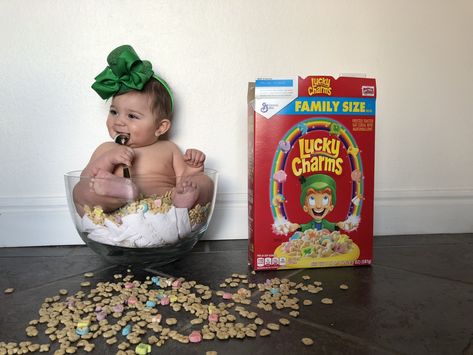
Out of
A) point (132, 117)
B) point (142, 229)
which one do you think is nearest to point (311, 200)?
point (142, 229)

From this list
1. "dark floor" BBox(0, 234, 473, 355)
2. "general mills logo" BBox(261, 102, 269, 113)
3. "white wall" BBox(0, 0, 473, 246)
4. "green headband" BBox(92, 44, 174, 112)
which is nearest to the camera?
"dark floor" BBox(0, 234, 473, 355)

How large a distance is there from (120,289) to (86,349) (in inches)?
8.6

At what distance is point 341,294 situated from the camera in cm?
75

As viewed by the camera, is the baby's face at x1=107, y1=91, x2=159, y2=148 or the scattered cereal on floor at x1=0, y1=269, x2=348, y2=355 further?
the baby's face at x1=107, y1=91, x2=159, y2=148

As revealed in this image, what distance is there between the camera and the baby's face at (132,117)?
0.97 metres

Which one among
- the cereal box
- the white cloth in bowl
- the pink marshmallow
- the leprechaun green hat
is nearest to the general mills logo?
the cereal box

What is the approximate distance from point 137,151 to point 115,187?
18 cm

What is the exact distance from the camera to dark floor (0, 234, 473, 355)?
568mm

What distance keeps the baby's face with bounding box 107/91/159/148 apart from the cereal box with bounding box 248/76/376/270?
0.84 feet

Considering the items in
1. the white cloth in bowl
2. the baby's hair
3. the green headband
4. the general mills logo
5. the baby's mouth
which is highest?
the green headband

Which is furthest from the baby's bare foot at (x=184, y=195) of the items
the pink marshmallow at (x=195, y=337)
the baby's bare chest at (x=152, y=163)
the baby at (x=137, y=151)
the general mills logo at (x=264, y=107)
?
the pink marshmallow at (x=195, y=337)

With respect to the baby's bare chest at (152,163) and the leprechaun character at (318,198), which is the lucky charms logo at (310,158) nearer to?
the leprechaun character at (318,198)

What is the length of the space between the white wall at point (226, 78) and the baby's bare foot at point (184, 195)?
0.26 meters

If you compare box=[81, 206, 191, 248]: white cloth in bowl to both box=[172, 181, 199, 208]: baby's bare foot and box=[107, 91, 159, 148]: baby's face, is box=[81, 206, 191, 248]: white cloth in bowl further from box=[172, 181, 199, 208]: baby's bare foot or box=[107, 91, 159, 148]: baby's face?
box=[107, 91, 159, 148]: baby's face
